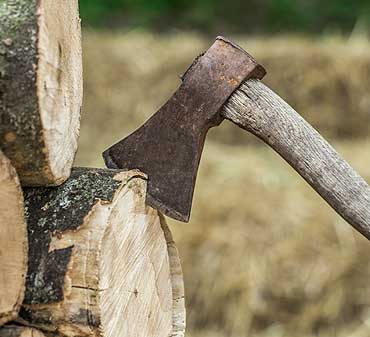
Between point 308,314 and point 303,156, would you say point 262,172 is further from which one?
point 303,156

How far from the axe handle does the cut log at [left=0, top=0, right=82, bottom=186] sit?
39 centimetres

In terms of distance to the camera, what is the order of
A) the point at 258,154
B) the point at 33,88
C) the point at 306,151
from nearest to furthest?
the point at 33,88 → the point at 306,151 → the point at 258,154

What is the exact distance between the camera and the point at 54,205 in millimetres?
1622

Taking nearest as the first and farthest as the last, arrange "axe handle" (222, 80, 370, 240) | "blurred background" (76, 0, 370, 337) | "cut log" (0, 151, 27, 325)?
"cut log" (0, 151, 27, 325) < "axe handle" (222, 80, 370, 240) < "blurred background" (76, 0, 370, 337)

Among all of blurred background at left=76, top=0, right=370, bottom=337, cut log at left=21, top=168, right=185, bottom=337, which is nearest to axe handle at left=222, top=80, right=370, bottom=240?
cut log at left=21, top=168, right=185, bottom=337

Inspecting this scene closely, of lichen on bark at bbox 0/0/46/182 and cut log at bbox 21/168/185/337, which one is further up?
lichen on bark at bbox 0/0/46/182

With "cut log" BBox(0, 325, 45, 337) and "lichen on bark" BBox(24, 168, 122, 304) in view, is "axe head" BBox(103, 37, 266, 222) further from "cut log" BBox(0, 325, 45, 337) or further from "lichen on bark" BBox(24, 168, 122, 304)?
"cut log" BBox(0, 325, 45, 337)

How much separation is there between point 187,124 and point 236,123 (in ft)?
0.31

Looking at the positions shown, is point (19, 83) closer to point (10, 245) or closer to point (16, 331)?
point (10, 245)

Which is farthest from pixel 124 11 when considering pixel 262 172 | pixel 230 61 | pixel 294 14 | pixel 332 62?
pixel 230 61

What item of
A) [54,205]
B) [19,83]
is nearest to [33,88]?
[19,83]

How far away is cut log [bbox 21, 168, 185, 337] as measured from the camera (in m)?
1.55

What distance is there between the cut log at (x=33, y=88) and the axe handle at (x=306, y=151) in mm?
388

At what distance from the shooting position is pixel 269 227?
430 centimetres
